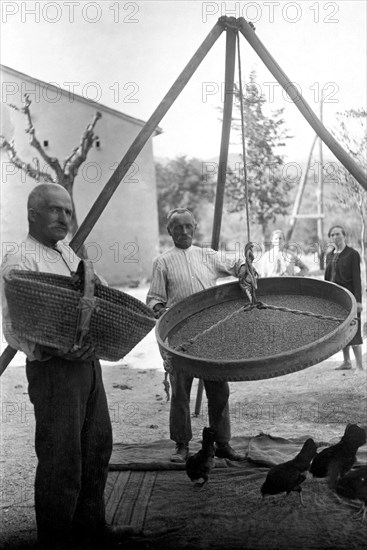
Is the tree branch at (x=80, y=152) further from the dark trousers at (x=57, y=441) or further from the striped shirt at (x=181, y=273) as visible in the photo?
the dark trousers at (x=57, y=441)

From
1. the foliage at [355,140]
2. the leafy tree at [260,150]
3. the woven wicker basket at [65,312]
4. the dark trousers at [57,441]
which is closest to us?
the woven wicker basket at [65,312]

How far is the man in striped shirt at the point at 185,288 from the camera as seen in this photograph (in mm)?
4086

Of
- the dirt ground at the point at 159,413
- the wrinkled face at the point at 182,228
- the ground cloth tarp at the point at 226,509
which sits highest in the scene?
the wrinkled face at the point at 182,228

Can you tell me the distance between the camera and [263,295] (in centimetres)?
365

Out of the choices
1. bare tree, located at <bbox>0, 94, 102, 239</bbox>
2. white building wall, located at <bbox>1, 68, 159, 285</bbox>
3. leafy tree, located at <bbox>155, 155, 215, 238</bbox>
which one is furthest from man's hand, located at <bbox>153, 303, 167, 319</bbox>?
leafy tree, located at <bbox>155, 155, 215, 238</bbox>

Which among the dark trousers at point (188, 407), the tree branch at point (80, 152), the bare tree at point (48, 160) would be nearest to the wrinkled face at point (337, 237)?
the dark trousers at point (188, 407)

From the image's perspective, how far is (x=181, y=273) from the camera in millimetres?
4230

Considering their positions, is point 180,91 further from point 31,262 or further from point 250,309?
point 31,262

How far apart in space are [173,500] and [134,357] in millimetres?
5427

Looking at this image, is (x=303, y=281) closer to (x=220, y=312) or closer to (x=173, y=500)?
(x=220, y=312)

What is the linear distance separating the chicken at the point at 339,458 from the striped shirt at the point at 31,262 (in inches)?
74.2

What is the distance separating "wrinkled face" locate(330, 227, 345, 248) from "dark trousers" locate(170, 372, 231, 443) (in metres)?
2.95

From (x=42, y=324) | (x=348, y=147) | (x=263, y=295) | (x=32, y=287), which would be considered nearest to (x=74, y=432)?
(x=42, y=324)

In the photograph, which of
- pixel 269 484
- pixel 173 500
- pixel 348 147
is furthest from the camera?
pixel 348 147
